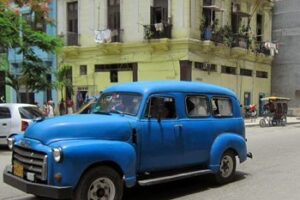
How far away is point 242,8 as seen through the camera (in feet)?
120

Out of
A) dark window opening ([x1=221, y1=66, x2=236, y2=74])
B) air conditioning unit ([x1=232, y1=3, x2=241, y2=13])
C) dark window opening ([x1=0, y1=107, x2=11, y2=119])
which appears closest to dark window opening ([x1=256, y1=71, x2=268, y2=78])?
dark window opening ([x1=221, y1=66, x2=236, y2=74])

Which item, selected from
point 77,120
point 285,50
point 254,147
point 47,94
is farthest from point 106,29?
point 77,120

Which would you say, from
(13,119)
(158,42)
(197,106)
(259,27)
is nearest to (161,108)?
(197,106)

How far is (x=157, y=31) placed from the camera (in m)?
31.4

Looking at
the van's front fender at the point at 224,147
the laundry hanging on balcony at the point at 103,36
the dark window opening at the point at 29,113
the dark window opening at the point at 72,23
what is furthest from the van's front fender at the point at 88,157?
the dark window opening at the point at 72,23

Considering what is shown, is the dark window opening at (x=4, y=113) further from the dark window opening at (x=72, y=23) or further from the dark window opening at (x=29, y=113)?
the dark window opening at (x=72, y=23)

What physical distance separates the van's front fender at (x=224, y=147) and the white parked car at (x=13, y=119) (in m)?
7.57

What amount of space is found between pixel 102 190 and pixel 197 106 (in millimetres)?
2682

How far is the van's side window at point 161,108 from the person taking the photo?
329 inches

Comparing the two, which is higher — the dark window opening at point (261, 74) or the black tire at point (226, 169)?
the dark window opening at point (261, 74)

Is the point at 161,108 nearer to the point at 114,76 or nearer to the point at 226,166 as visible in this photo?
the point at 226,166

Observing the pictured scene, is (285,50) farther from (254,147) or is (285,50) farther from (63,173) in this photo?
(63,173)

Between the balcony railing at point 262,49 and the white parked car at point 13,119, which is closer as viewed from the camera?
the white parked car at point 13,119

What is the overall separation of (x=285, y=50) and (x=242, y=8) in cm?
680
